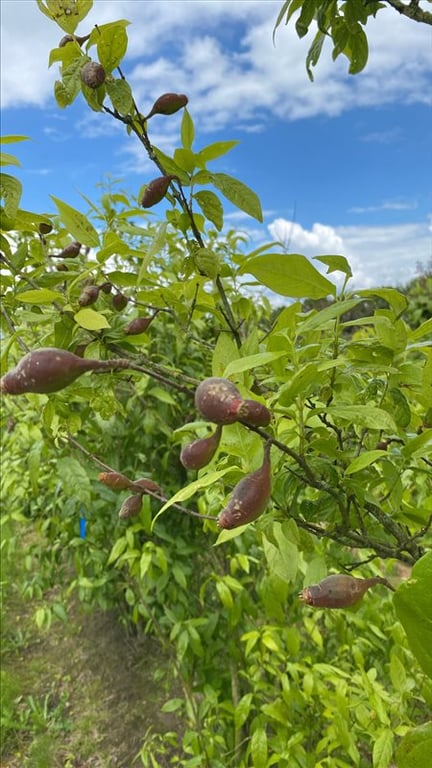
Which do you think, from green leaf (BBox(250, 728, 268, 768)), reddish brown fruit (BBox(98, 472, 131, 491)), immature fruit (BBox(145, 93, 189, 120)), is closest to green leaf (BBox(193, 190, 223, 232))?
immature fruit (BBox(145, 93, 189, 120))

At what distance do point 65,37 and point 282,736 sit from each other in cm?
141

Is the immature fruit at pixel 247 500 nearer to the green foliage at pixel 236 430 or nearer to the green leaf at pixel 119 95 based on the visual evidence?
the green foliage at pixel 236 430

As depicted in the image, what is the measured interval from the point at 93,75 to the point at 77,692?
2.44m

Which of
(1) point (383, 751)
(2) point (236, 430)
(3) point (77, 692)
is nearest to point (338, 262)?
(2) point (236, 430)

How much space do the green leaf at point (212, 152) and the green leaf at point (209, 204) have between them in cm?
3

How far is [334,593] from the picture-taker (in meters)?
0.54

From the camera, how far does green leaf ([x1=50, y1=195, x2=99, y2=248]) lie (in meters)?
0.74

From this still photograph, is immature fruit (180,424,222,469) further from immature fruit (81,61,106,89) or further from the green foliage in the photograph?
immature fruit (81,61,106,89)

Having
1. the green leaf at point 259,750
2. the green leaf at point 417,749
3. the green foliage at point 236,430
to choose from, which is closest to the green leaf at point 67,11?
the green foliage at point 236,430

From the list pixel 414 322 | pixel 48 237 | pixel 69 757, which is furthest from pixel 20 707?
pixel 414 322

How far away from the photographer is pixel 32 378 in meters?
0.40

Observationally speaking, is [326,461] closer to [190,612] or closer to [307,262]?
[307,262]

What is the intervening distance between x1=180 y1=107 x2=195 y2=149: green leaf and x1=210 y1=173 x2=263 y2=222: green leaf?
10 centimetres

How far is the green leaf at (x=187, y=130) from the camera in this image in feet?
2.43
